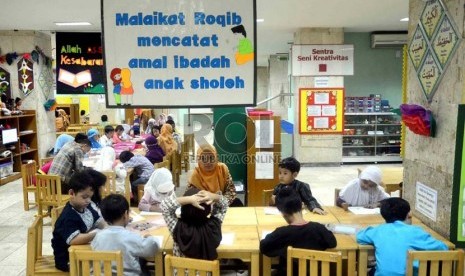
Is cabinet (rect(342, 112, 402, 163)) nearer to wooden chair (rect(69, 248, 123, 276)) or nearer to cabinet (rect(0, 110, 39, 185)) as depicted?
cabinet (rect(0, 110, 39, 185))

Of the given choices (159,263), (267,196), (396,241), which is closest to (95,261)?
(159,263)

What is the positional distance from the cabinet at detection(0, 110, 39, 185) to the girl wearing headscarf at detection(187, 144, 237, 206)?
5.59 meters

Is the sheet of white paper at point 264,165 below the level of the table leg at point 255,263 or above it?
above

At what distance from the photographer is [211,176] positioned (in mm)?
4531

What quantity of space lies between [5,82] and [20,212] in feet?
13.4

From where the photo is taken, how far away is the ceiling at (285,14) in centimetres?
677

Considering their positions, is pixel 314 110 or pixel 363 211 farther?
pixel 314 110

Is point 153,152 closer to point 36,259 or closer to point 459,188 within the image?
point 36,259

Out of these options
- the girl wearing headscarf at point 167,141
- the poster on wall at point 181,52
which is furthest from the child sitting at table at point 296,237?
the girl wearing headscarf at point 167,141

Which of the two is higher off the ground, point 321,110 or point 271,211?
point 321,110

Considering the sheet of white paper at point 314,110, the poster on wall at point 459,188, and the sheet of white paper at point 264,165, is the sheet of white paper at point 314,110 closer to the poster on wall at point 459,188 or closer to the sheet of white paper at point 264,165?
the sheet of white paper at point 264,165

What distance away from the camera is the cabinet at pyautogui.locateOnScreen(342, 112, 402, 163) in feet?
35.0

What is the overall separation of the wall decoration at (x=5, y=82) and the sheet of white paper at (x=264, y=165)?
6446 millimetres

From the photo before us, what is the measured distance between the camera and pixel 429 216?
3.42 m
